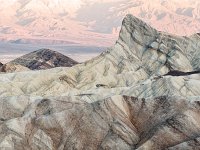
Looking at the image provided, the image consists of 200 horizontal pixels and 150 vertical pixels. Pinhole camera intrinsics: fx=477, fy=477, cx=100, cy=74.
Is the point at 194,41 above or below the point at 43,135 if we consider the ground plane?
below

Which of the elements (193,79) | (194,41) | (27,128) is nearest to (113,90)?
(193,79)

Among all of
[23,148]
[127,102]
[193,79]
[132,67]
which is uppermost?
[127,102]

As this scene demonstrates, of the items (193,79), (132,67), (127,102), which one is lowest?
(132,67)

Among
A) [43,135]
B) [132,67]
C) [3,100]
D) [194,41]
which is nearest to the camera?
[43,135]

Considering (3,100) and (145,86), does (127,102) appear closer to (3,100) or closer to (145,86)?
(3,100)

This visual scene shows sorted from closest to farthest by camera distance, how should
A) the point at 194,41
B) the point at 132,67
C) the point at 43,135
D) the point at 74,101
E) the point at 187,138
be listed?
the point at 187,138, the point at 43,135, the point at 74,101, the point at 132,67, the point at 194,41

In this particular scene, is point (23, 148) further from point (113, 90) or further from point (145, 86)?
point (145, 86)

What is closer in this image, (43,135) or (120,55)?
(43,135)

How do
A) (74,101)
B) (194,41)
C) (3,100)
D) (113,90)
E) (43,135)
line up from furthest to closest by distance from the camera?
(194,41), (113,90), (3,100), (74,101), (43,135)

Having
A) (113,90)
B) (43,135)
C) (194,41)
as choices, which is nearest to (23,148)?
(43,135)
